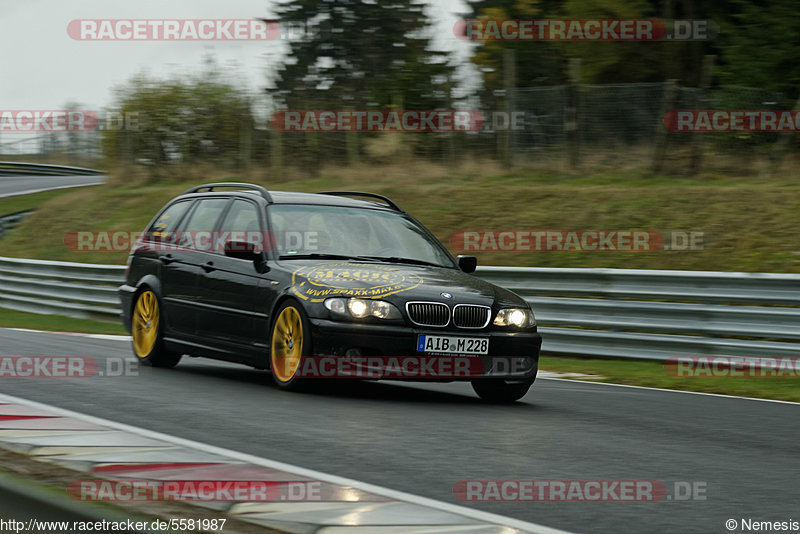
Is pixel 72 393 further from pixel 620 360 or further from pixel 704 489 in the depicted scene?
pixel 620 360

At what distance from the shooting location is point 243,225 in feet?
33.2

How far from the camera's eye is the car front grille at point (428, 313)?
8.50m

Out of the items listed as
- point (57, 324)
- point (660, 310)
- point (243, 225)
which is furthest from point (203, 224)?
point (57, 324)

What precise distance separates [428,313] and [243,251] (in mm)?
1761

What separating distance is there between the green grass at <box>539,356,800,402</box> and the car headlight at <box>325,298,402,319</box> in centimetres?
325

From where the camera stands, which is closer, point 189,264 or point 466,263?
point 466,263

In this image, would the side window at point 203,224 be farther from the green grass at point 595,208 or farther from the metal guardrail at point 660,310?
the green grass at point 595,208

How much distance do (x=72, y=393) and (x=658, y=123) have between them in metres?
14.2

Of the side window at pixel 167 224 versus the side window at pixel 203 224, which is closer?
the side window at pixel 203 224

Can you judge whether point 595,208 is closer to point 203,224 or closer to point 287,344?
point 203,224

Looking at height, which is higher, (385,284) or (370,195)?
(370,195)

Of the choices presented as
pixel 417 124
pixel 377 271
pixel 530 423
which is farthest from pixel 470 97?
pixel 530 423

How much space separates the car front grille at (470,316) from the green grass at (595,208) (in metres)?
6.95

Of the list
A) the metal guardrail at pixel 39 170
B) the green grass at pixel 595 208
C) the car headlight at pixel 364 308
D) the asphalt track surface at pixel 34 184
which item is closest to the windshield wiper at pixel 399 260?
the car headlight at pixel 364 308
